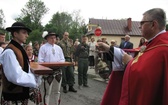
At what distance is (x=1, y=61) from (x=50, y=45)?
2.70m

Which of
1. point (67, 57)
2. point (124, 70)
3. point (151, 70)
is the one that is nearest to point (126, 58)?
point (124, 70)

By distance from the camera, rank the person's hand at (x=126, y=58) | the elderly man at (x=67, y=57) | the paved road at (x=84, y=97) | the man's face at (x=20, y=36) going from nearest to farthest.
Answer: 1. the person's hand at (x=126, y=58)
2. the man's face at (x=20, y=36)
3. the paved road at (x=84, y=97)
4. the elderly man at (x=67, y=57)

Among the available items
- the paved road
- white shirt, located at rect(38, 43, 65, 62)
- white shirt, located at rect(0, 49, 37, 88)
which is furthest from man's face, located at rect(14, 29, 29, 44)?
the paved road

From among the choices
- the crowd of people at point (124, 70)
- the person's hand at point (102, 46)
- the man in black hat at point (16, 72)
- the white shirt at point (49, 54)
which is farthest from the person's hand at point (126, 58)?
the white shirt at point (49, 54)

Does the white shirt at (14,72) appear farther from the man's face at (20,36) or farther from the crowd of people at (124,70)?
the man's face at (20,36)

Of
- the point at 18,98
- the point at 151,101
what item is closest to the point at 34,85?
the point at 18,98

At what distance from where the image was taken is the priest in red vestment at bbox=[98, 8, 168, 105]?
230cm

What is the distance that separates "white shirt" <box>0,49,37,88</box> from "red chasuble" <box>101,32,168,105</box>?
1.30 metres

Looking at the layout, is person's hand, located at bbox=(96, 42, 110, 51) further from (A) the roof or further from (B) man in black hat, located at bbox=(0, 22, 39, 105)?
(A) the roof

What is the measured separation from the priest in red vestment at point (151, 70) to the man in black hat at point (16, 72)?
4.25 feet

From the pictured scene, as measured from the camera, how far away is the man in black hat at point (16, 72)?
3.02 m

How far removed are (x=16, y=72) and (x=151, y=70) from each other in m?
1.66

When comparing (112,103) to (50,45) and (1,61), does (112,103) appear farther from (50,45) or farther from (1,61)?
(50,45)

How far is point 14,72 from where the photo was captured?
3.00 meters
